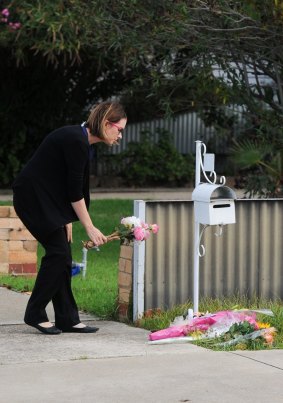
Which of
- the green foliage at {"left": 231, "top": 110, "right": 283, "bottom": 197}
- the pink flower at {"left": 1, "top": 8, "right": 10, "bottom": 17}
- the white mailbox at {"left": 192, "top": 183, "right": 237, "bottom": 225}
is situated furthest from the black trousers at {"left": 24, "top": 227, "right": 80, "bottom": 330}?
the pink flower at {"left": 1, "top": 8, "right": 10, "bottom": 17}

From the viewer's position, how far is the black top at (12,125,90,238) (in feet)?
25.6

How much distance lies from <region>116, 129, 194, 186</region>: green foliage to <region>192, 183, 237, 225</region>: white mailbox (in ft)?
48.5

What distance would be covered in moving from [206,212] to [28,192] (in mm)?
1259

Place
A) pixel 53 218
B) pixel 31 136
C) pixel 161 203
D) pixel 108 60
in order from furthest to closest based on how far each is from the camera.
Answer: pixel 31 136 < pixel 108 60 < pixel 161 203 < pixel 53 218

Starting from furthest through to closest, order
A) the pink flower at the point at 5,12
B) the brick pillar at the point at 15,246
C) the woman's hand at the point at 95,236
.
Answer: the pink flower at the point at 5,12 < the brick pillar at the point at 15,246 < the woman's hand at the point at 95,236

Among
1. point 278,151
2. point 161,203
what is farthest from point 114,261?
point 161,203

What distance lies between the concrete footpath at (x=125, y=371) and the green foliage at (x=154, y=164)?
1508cm

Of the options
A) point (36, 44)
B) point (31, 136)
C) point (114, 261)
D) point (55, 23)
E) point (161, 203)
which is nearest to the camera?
point (161, 203)

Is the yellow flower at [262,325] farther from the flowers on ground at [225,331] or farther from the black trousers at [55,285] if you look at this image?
the black trousers at [55,285]

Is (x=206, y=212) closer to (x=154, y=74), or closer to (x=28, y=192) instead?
(x=28, y=192)

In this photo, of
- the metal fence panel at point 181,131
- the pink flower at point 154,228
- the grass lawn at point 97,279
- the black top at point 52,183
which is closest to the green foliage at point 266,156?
the grass lawn at point 97,279

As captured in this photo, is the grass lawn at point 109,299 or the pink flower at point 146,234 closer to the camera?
the pink flower at point 146,234

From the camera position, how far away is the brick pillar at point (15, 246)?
11.0 m

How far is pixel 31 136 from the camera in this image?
22922 mm
